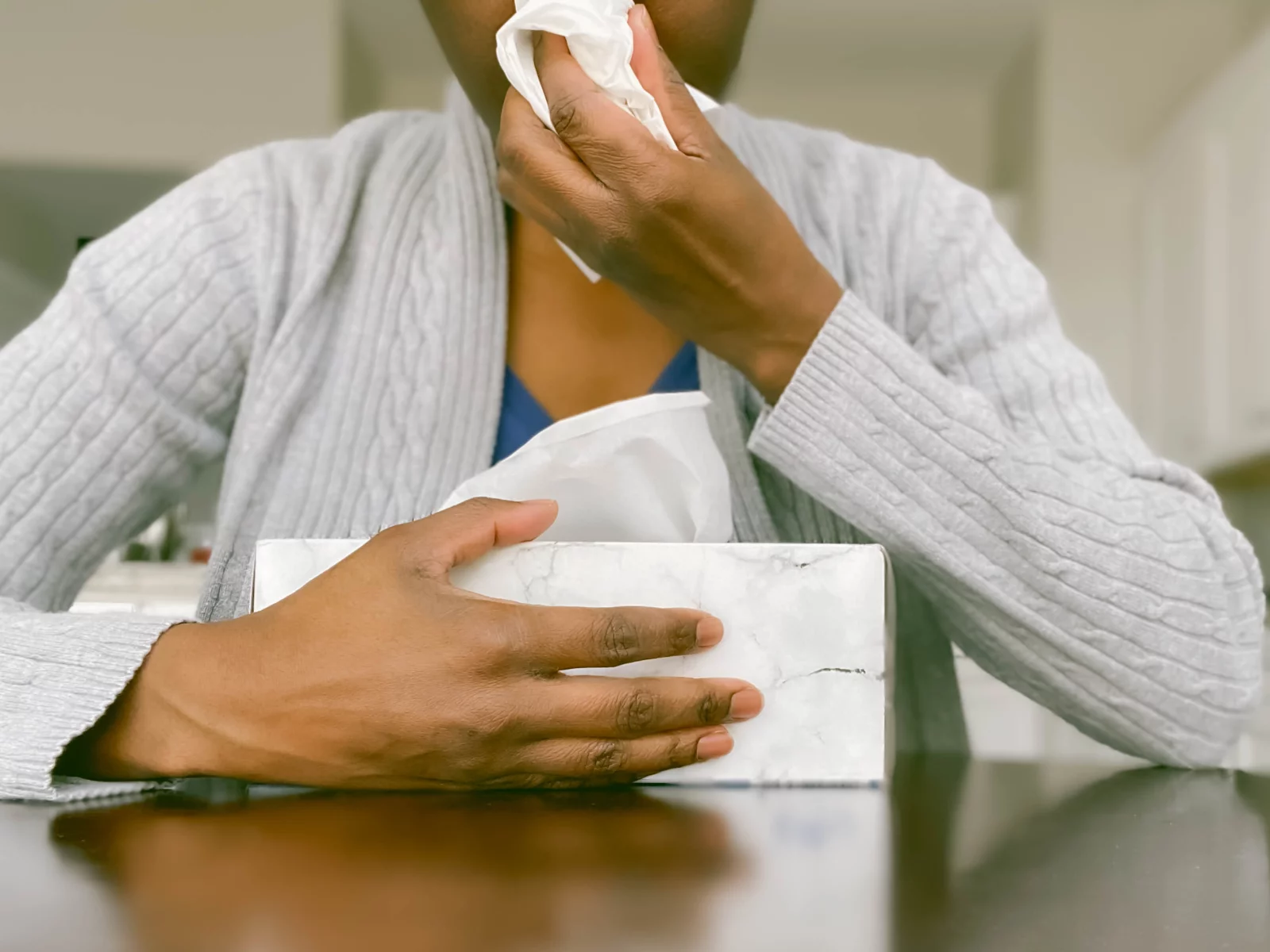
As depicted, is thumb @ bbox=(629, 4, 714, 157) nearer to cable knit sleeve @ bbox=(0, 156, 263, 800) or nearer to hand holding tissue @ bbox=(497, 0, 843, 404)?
hand holding tissue @ bbox=(497, 0, 843, 404)

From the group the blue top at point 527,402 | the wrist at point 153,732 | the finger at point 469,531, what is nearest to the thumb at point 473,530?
the finger at point 469,531

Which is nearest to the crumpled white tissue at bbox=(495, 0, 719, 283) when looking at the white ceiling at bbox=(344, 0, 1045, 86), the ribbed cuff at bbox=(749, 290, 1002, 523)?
the ribbed cuff at bbox=(749, 290, 1002, 523)

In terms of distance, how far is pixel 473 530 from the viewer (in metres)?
0.41

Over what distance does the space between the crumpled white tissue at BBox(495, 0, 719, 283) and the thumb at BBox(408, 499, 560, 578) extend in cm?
20

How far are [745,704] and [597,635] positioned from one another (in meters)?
0.07

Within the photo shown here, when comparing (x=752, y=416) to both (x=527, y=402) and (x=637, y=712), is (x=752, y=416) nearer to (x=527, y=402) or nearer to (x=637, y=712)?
(x=527, y=402)

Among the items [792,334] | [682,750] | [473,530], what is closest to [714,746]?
[682,750]

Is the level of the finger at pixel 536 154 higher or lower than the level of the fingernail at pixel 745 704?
higher

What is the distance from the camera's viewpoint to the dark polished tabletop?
0.75 ft

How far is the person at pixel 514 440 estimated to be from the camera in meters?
0.41

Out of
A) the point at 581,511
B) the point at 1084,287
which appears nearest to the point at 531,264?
the point at 581,511

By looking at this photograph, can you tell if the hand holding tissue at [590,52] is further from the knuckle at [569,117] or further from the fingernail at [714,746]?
the fingernail at [714,746]

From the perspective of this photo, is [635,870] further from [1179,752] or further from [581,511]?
[1179,752]

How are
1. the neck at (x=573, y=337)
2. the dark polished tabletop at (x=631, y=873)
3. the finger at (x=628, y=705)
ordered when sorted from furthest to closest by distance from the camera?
the neck at (x=573, y=337) < the finger at (x=628, y=705) < the dark polished tabletop at (x=631, y=873)
